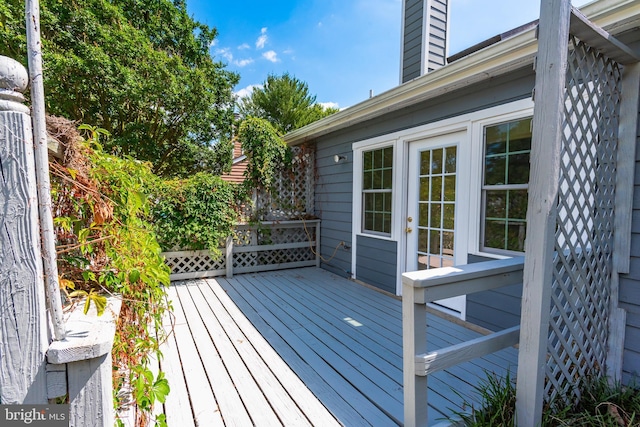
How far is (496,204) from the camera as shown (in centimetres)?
285

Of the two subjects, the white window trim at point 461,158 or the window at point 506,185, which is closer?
the window at point 506,185

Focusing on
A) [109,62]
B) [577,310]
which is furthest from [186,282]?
[109,62]

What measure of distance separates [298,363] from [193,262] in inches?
123

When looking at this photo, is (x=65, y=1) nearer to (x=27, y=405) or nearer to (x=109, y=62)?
(x=109, y=62)

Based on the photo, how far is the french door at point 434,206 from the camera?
3299 mm

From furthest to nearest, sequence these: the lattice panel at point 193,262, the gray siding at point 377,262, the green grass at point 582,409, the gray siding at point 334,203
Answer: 1. the gray siding at point 334,203
2. the lattice panel at point 193,262
3. the gray siding at point 377,262
4. the green grass at point 582,409

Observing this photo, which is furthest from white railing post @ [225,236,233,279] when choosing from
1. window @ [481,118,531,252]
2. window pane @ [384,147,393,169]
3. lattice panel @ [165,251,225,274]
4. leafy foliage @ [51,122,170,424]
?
window @ [481,118,531,252]

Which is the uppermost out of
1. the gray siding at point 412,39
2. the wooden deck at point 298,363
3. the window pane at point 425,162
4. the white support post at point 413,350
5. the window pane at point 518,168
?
the gray siding at point 412,39

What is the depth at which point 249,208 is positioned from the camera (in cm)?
520

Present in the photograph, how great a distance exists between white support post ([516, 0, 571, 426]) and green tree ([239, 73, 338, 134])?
570 inches

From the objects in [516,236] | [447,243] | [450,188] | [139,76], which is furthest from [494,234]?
[139,76]

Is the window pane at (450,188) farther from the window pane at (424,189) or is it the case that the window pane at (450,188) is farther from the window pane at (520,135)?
the window pane at (520,135)

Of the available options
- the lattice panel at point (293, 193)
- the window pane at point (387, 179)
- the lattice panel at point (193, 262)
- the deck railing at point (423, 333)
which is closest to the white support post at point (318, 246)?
the lattice panel at point (293, 193)

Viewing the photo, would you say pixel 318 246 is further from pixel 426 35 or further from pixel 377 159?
pixel 426 35
